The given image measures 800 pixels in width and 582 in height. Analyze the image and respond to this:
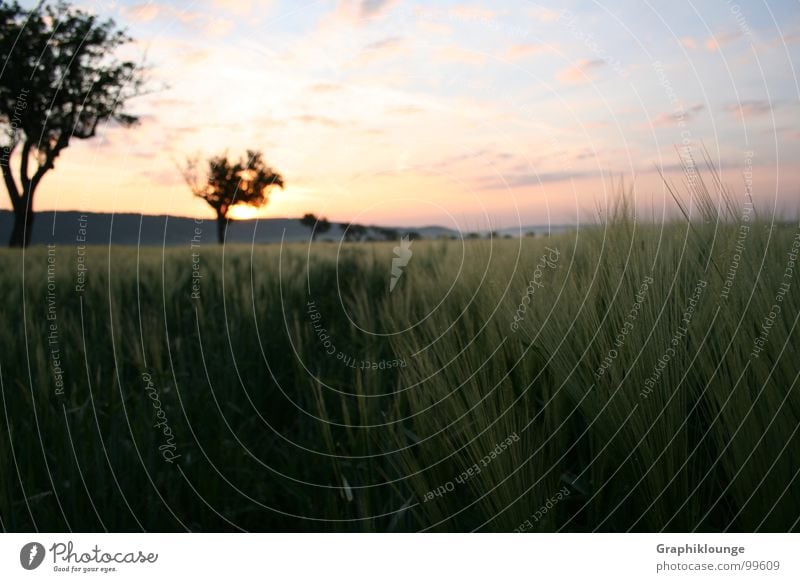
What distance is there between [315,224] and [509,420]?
0.81 meters

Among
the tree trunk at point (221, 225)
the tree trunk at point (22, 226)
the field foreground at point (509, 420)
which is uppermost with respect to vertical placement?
the tree trunk at point (221, 225)

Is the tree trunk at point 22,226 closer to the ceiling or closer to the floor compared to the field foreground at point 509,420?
closer to the ceiling

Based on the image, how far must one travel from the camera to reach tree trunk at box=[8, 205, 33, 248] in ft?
5.12

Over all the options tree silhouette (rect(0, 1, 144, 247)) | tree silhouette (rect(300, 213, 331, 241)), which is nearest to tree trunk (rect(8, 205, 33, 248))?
tree silhouette (rect(0, 1, 144, 247))

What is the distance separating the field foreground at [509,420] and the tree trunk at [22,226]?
0.93 ft

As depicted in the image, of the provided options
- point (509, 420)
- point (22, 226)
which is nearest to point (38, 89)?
point (22, 226)

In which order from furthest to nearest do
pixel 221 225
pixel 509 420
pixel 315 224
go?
pixel 221 225, pixel 315 224, pixel 509 420

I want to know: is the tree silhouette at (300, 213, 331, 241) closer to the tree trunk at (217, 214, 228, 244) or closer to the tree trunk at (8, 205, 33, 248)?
the tree trunk at (217, 214, 228, 244)

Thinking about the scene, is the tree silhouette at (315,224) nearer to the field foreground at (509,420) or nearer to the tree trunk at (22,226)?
the field foreground at (509,420)

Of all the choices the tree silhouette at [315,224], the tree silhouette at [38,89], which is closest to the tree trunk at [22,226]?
the tree silhouette at [38,89]

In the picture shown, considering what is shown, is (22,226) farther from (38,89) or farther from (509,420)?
(509,420)

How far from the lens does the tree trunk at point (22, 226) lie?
5.12 ft

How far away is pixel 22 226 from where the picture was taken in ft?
5.41

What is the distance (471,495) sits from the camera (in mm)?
1071
